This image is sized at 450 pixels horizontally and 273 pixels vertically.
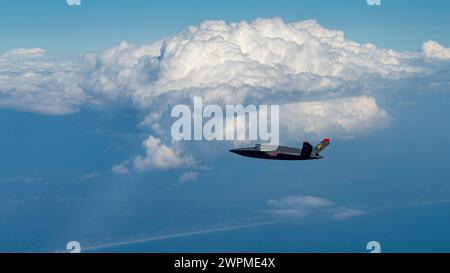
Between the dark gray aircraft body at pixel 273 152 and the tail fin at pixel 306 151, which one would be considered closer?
the tail fin at pixel 306 151

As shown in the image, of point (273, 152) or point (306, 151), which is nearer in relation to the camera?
point (306, 151)

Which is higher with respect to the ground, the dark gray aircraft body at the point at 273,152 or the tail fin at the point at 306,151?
the dark gray aircraft body at the point at 273,152

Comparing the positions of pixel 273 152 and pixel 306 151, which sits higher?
pixel 273 152

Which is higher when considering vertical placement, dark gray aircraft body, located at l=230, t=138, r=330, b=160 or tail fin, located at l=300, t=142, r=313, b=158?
dark gray aircraft body, located at l=230, t=138, r=330, b=160

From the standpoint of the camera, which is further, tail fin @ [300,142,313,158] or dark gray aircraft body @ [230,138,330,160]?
dark gray aircraft body @ [230,138,330,160]
